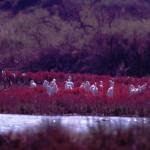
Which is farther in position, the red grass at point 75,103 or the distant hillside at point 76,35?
the distant hillside at point 76,35

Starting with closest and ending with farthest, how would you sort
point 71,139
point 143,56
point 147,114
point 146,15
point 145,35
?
1. point 71,139
2. point 147,114
3. point 143,56
4. point 145,35
5. point 146,15

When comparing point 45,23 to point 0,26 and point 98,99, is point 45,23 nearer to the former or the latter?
point 0,26

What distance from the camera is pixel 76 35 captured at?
230 ft

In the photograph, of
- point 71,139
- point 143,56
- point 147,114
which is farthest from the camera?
point 143,56

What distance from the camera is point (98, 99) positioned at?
1363 inches

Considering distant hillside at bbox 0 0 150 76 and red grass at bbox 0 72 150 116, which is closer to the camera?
red grass at bbox 0 72 150 116

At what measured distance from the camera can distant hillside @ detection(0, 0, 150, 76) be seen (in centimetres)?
6156

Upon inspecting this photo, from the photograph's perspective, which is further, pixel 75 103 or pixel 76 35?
pixel 76 35

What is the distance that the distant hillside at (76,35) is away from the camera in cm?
6156

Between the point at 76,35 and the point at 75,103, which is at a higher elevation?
the point at 75,103

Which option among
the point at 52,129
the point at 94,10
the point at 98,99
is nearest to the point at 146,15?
the point at 94,10

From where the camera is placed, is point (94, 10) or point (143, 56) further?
point (94, 10)

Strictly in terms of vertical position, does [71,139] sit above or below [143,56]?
above

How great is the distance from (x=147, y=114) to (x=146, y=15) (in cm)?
4156
